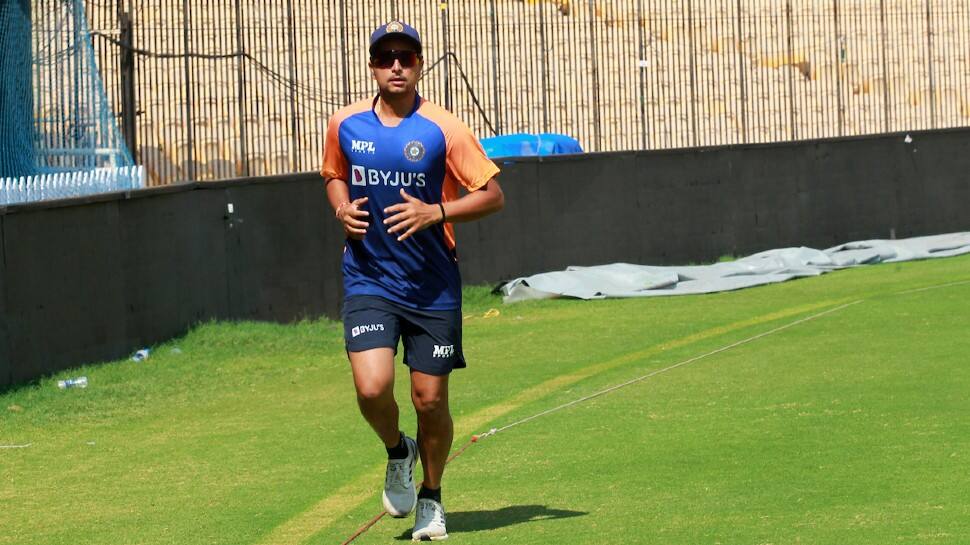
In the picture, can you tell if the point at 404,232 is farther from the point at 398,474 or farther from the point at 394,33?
the point at 398,474

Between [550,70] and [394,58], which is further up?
[550,70]

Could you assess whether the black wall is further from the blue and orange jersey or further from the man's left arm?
the man's left arm

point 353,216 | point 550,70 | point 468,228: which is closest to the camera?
point 353,216

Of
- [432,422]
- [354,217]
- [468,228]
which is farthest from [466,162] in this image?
[468,228]

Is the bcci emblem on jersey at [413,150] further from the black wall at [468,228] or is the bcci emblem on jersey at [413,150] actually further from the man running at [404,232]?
the black wall at [468,228]

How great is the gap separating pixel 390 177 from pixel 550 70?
1734 cm

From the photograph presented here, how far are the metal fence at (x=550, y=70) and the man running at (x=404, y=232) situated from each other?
36.1 feet

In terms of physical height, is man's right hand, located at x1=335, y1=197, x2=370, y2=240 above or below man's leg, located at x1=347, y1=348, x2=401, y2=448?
above

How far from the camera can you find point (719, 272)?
65.7 feet

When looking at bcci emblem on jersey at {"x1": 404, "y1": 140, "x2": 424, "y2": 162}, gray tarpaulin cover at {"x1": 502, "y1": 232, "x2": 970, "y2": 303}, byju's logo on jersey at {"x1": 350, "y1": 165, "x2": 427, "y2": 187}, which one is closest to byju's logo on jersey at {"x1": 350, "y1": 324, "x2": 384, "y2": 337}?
byju's logo on jersey at {"x1": 350, "y1": 165, "x2": 427, "y2": 187}

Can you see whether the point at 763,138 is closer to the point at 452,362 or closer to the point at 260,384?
the point at 260,384

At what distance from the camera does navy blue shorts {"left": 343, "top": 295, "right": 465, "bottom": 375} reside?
7250mm

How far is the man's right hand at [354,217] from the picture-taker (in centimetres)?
709

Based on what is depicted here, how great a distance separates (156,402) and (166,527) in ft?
14.6
